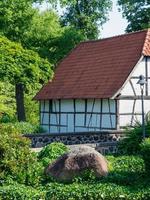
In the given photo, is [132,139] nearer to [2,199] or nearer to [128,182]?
[128,182]

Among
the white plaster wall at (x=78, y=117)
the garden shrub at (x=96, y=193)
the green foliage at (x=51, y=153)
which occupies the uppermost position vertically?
the white plaster wall at (x=78, y=117)

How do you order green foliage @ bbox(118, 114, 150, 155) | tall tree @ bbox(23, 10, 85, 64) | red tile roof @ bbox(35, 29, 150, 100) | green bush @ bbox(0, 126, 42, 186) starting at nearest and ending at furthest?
green bush @ bbox(0, 126, 42, 186), green foliage @ bbox(118, 114, 150, 155), red tile roof @ bbox(35, 29, 150, 100), tall tree @ bbox(23, 10, 85, 64)

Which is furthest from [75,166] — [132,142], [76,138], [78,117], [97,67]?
[97,67]

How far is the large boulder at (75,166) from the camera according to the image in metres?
15.4

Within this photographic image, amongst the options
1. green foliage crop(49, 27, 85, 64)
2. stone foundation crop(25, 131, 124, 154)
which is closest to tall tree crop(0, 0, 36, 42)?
green foliage crop(49, 27, 85, 64)

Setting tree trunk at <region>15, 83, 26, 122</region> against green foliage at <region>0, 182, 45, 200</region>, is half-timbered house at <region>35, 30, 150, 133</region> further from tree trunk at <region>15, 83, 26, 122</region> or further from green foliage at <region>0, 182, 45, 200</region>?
green foliage at <region>0, 182, 45, 200</region>

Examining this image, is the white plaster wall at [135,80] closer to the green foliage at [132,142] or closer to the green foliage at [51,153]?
the green foliage at [132,142]

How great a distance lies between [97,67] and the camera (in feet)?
103

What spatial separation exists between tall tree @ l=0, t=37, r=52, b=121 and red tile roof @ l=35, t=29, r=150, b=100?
1.34 meters

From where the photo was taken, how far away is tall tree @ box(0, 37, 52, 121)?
30.0 m

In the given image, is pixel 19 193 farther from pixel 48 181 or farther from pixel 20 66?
pixel 20 66

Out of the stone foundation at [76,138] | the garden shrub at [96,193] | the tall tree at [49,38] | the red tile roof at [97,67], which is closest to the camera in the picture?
the garden shrub at [96,193]

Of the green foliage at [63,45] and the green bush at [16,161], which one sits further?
the green foliage at [63,45]

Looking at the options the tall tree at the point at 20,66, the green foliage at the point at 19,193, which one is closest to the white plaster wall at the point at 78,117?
the tall tree at the point at 20,66
